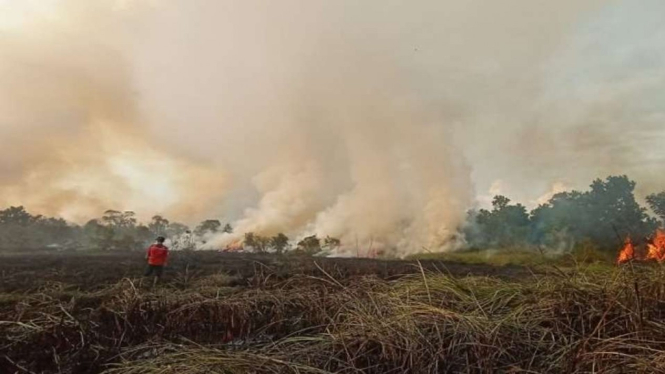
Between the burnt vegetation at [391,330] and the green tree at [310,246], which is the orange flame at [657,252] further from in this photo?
the green tree at [310,246]

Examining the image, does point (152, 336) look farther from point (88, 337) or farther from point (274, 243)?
point (274, 243)

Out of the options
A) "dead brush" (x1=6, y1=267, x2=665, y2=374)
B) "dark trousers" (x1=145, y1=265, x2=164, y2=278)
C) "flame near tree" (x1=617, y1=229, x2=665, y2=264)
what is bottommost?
"dead brush" (x1=6, y1=267, x2=665, y2=374)

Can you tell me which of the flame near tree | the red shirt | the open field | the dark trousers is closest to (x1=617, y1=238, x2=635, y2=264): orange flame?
the flame near tree

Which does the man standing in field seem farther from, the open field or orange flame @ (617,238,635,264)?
orange flame @ (617,238,635,264)

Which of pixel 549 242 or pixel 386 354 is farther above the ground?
pixel 549 242

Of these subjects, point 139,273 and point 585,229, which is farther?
point 585,229

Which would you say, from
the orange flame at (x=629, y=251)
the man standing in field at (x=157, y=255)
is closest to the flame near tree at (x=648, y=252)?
the orange flame at (x=629, y=251)

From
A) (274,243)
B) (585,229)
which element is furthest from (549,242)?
(274,243)

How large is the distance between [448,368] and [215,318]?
258 centimetres

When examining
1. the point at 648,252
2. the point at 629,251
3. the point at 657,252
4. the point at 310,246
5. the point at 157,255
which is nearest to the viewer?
the point at 629,251

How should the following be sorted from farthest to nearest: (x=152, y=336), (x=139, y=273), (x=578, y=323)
Result: 1. (x=139, y=273)
2. (x=152, y=336)
3. (x=578, y=323)

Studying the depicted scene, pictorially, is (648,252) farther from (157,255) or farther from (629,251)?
(157,255)

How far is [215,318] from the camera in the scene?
455 cm

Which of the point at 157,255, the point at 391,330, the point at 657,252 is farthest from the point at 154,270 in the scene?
the point at 657,252
